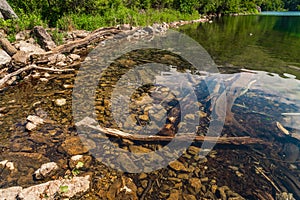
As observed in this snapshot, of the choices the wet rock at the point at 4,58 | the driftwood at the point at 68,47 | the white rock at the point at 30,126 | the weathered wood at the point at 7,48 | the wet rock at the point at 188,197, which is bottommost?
the wet rock at the point at 188,197

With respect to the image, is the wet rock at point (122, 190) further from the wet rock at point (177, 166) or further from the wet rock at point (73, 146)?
the wet rock at point (73, 146)

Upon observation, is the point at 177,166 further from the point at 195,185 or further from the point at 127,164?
the point at 127,164

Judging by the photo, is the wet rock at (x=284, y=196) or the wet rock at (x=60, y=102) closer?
the wet rock at (x=284, y=196)

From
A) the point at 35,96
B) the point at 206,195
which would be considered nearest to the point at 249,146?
the point at 206,195

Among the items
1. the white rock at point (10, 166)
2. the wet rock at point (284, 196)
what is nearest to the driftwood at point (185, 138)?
the wet rock at point (284, 196)

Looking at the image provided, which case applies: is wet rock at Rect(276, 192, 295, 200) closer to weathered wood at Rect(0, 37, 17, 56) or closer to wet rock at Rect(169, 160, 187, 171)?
wet rock at Rect(169, 160, 187, 171)

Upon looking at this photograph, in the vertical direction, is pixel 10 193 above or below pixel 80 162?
above

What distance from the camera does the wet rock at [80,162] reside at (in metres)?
3.75

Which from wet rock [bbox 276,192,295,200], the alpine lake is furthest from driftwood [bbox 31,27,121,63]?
wet rock [bbox 276,192,295,200]

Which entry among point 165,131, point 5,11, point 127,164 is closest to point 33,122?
point 127,164

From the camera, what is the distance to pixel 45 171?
138 inches

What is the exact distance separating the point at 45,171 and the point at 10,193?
1.81 feet

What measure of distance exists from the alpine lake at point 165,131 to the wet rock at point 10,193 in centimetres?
19

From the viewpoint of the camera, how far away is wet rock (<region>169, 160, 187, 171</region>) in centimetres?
377
